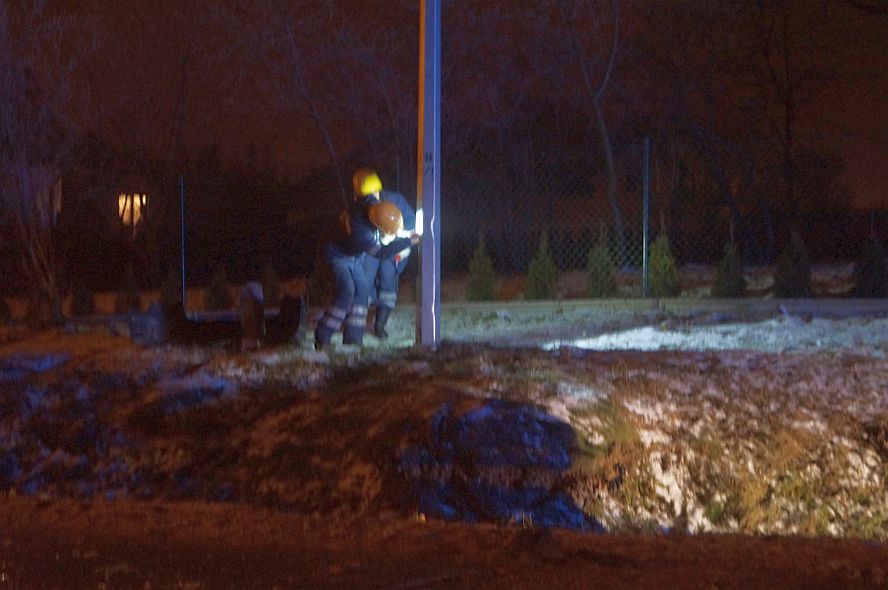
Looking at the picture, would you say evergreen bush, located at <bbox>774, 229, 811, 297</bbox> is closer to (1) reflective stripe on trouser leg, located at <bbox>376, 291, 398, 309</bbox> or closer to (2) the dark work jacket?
(1) reflective stripe on trouser leg, located at <bbox>376, 291, 398, 309</bbox>

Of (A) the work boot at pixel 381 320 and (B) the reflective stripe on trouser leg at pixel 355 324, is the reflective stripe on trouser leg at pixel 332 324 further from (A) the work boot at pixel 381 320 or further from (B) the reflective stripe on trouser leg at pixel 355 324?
(A) the work boot at pixel 381 320

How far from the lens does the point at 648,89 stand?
74.8 ft

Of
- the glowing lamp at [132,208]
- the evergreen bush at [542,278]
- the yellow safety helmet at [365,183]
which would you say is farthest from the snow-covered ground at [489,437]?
the glowing lamp at [132,208]

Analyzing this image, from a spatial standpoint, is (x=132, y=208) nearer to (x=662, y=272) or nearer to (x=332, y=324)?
(x=662, y=272)

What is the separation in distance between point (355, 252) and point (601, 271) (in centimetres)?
587

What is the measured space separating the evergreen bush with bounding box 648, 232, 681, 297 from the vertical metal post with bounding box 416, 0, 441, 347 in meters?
5.65

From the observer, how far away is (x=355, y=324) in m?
10.5

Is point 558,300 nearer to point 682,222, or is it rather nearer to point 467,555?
point 682,222

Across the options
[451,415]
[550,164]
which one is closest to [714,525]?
[451,415]

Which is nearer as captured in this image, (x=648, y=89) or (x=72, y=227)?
(x=72, y=227)

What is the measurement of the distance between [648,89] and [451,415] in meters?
16.9

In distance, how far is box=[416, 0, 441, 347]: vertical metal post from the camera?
971 cm

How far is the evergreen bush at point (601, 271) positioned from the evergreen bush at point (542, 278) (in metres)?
0.52

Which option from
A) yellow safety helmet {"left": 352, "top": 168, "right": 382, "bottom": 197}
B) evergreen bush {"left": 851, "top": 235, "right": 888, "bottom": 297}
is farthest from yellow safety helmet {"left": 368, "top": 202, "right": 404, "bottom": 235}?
evergreen bush {"left": 851, "top": 235, "right": 888, "bottom": 297}
